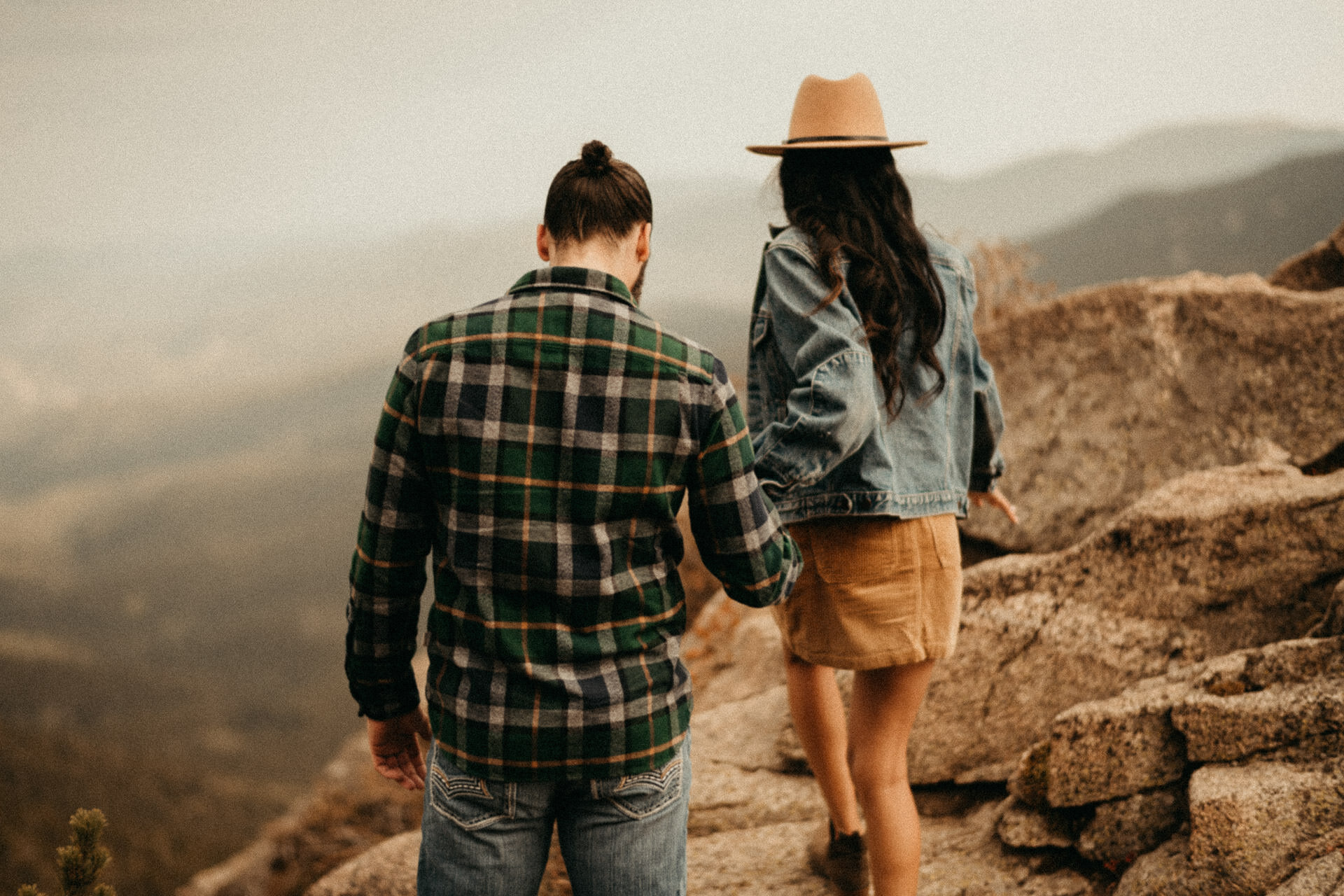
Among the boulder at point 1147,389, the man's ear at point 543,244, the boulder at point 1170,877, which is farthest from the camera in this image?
the boulder at point 1147,389

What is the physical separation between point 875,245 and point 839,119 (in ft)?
1.08

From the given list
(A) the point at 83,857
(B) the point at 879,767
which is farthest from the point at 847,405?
(A) the point at 83,857

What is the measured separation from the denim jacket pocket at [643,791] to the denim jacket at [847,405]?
603 mm

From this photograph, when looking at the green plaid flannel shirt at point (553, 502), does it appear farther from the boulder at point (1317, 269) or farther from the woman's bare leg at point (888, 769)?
the boulder at point (1317, 269)

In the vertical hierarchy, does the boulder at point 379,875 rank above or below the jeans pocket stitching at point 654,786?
below

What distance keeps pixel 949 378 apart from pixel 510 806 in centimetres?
136

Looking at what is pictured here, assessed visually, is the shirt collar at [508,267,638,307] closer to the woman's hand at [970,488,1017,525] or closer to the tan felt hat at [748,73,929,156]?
the tan felt hat at [748,73,929,156]

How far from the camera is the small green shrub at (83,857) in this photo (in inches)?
82.4

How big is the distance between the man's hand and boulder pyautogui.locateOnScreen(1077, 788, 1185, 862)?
1.79 meters

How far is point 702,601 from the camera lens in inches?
238

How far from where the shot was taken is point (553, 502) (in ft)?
4.13

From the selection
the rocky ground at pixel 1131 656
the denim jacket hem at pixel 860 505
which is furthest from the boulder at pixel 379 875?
the denim jacket hem at pixel 860 505

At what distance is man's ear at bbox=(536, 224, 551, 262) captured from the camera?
1.39 metres

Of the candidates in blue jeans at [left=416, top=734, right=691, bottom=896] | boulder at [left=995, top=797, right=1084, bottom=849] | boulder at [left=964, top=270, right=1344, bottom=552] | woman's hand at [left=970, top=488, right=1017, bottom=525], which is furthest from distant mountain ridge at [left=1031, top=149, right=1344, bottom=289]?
blue jeans at [left=416, top=734, right=691, bottom=896]
